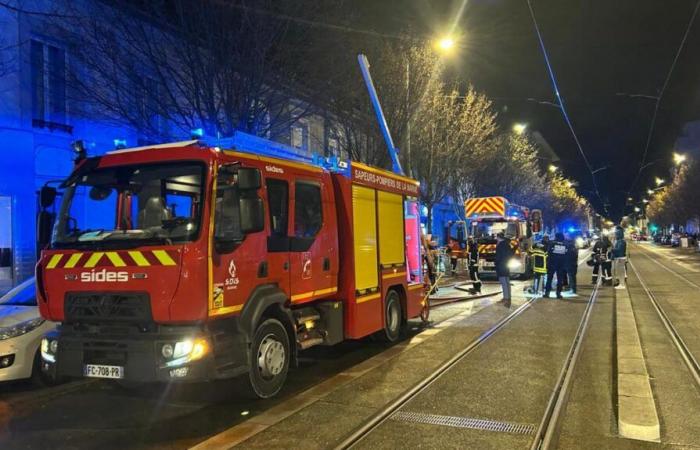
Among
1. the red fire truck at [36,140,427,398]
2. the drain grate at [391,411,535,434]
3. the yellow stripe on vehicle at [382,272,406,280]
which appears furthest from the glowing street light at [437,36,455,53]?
the drain grate at [391,411,535,434]

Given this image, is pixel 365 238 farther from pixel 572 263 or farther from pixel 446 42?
pixel 572 263

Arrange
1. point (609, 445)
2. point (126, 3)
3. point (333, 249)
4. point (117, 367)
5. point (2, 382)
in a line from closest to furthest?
point (609, 445), point (117, 367), point (2, 382), point (333, 249), point (126, 3)

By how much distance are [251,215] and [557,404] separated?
12.0 ft

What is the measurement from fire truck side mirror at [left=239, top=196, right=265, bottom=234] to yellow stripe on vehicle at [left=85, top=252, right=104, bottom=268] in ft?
4.50

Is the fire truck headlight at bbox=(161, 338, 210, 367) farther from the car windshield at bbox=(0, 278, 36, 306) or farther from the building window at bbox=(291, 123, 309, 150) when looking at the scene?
the building window at bbox=(291, 123, 309, 150)

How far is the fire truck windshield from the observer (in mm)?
5441

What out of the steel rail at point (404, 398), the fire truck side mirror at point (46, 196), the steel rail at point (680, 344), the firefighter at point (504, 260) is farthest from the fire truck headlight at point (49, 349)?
the firefighter at point (504, 260)

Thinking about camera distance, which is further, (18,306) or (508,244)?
(508,244)

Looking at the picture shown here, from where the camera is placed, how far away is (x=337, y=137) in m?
17.9

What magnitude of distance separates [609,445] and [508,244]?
949 cm

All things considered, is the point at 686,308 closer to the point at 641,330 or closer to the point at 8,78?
the point at 641,330

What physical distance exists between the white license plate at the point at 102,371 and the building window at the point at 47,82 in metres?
9.98

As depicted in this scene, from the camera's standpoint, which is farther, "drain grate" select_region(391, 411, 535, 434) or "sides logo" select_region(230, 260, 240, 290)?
"sides logo" select_region(230, 260, 240, 290)

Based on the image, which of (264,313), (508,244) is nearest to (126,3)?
(264,313)
